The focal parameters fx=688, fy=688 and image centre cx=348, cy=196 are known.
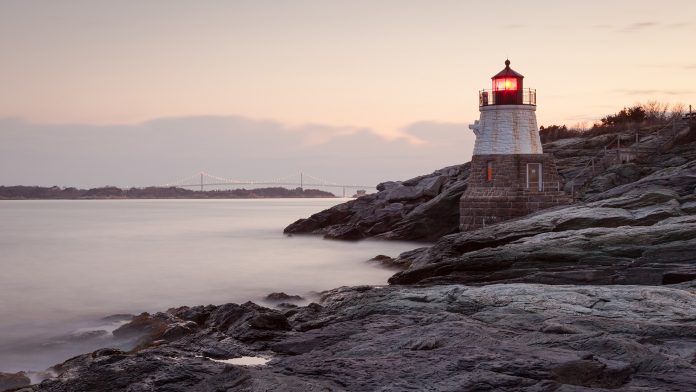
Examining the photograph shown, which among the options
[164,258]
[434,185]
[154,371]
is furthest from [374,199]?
[154,371]

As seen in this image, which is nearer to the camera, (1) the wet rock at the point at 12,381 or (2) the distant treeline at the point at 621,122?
(1) the wet rock at the point at 12,381

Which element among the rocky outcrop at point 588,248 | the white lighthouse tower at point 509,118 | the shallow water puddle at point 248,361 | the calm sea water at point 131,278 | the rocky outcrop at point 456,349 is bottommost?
the calm sea water at point 131,278

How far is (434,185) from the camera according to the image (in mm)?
38500

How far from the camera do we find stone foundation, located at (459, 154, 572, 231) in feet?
88.9

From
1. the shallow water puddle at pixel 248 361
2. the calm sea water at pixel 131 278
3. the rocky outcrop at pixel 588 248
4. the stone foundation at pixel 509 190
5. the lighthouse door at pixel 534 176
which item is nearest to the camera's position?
the shallow water puddle at pixel 248 361

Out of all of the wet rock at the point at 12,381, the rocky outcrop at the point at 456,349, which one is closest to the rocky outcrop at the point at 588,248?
the rocky outcrop at the point at 456,349

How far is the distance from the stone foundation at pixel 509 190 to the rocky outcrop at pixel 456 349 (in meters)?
16.3

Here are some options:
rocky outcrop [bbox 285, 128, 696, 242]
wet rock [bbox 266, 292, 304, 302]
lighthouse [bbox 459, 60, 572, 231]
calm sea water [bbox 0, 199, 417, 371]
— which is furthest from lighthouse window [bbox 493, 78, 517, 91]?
wet rock [bbox 266, 292, 304, 302]

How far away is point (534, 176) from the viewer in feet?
90.3

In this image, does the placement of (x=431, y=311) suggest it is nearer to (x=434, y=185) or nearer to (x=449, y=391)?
(x=449, y=391)

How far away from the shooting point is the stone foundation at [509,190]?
27094 mm

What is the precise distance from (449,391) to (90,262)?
34834mm

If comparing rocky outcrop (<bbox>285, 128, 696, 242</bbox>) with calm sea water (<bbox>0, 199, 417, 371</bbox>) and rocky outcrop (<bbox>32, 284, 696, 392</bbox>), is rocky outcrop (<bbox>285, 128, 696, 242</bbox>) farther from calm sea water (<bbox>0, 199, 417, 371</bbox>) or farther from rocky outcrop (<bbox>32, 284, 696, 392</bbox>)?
rocky outcrop (<bbox>32, 284, 696, 392</bbox>)

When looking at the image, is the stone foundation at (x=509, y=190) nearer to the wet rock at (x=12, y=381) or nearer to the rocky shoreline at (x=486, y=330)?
the rocky shoreline at (x=486, y=330)
